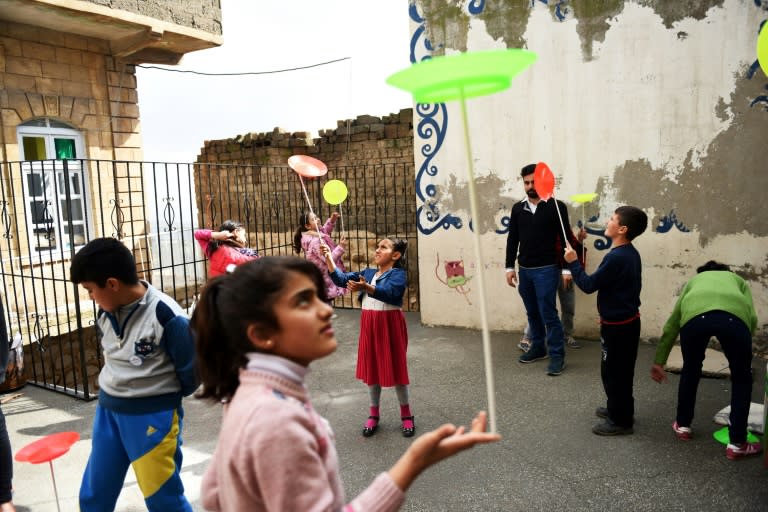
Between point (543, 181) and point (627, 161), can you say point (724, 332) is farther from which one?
point (627, 161)

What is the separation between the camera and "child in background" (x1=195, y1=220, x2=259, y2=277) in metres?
4.66

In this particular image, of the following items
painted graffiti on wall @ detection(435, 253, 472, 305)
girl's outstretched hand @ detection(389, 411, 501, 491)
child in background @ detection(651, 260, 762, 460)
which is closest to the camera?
girl's outstretched hand @ detection(389, 411, 501, 491)

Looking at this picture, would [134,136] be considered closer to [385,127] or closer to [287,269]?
[385,127]

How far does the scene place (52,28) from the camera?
309 inches

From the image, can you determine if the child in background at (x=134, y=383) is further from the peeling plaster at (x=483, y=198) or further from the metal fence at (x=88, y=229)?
the peeling plaster at (x=483, y=198)

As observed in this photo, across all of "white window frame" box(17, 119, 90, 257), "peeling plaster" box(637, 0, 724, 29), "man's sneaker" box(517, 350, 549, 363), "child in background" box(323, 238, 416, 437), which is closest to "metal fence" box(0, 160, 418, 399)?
"white window frame" box(17, 119, 90, 257)

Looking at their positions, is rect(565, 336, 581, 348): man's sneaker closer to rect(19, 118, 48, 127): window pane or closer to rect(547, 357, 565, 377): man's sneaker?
rect(547, 357, 565, 377): man's sneaker

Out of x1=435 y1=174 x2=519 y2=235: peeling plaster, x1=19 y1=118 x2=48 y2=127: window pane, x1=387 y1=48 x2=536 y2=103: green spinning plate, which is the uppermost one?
x1=19 y1=118 x2=48 y2=127: window pane

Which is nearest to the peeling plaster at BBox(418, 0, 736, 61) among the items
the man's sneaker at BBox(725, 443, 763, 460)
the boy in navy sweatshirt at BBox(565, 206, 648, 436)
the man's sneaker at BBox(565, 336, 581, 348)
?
the boy in navy sweatshirt at BBox(565, 206, 648, 436)

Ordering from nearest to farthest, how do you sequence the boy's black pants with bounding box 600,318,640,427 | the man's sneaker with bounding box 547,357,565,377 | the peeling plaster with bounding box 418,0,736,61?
the boy's black pants with bounding box 600,318,640,427
the man's sneaker with bounding box 547,357,565,377
the peeling plaster with bounding box 418,0,736,61

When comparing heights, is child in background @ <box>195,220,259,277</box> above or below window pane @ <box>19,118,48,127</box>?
below

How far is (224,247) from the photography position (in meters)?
4.72

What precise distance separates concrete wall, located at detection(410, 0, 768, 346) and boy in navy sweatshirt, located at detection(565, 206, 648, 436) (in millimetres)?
2158

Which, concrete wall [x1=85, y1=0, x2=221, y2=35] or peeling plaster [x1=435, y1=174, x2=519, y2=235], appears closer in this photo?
peeling plaster [x1=435, y1=174, x2=519, y2=235]
